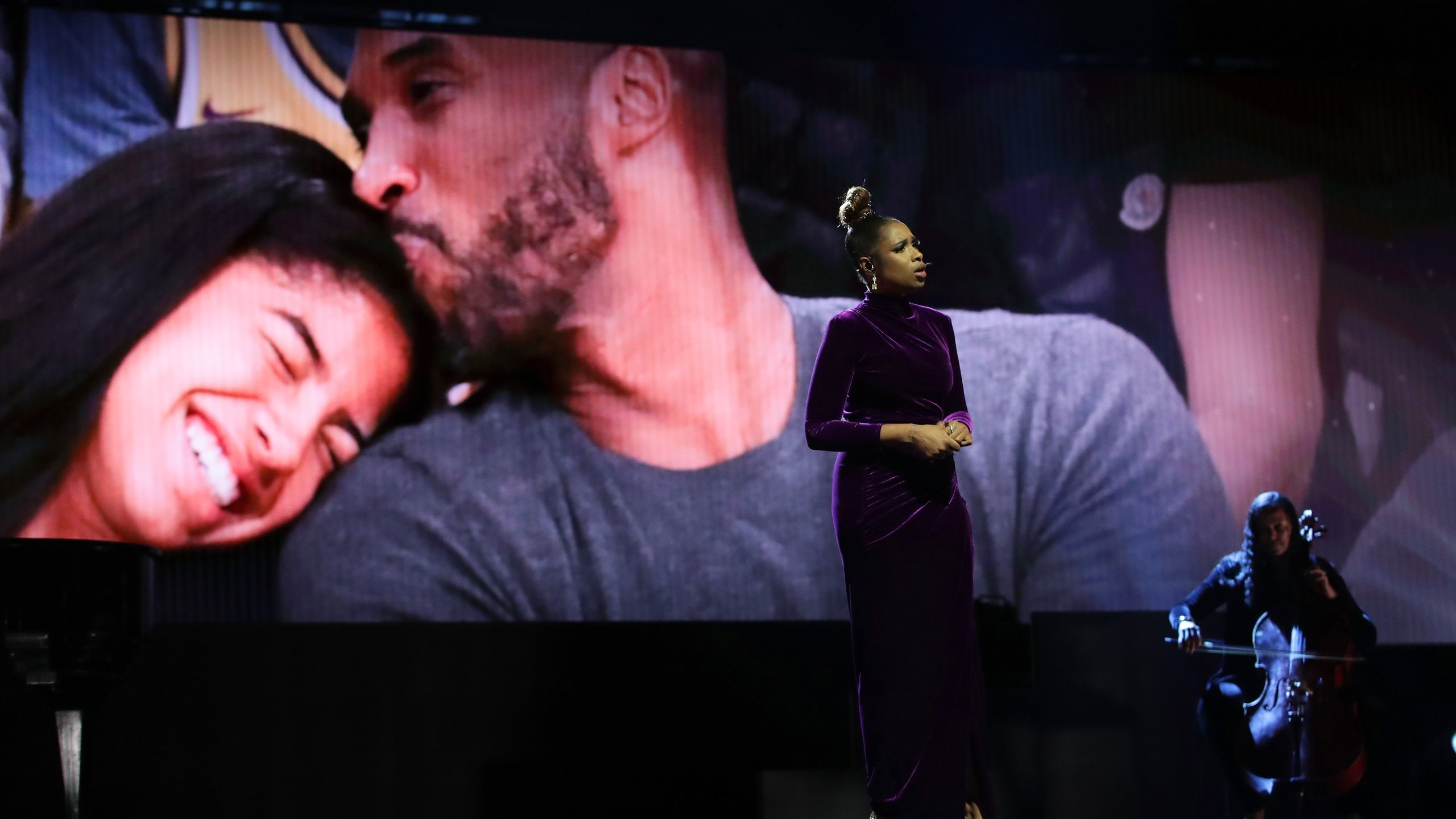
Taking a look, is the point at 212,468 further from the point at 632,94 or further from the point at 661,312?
the point at 632,94

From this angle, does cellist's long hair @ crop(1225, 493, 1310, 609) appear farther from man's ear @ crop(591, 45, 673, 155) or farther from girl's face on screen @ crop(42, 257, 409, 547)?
girl's face on screen @ crop(42, 257, 409, 547)

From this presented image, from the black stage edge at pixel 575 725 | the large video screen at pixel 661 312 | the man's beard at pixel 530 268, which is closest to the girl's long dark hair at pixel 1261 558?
the black stage edge at pixel 575 725

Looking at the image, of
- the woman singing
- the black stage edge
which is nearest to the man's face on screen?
the black stage edge

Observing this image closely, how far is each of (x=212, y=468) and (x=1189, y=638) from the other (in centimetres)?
301

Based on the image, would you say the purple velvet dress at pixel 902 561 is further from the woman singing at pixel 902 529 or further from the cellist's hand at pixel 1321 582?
the cellist's hand at pixel 1321 582

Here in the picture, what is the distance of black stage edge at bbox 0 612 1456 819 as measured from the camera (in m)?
3.83

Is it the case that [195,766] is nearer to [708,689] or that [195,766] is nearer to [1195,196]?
[708,689]

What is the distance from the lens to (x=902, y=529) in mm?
2395

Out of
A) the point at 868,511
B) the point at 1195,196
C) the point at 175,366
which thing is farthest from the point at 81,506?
the point at 1195,196

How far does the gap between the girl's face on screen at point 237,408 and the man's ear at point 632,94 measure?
3.38ft

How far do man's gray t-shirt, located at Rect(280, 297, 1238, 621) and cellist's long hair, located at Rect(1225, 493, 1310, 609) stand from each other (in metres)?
1.10

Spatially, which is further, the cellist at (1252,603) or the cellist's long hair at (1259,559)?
the cellist's long hair at (1259,559)

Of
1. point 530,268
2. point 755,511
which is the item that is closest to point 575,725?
point 755,511

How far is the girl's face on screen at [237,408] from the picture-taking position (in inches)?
174
